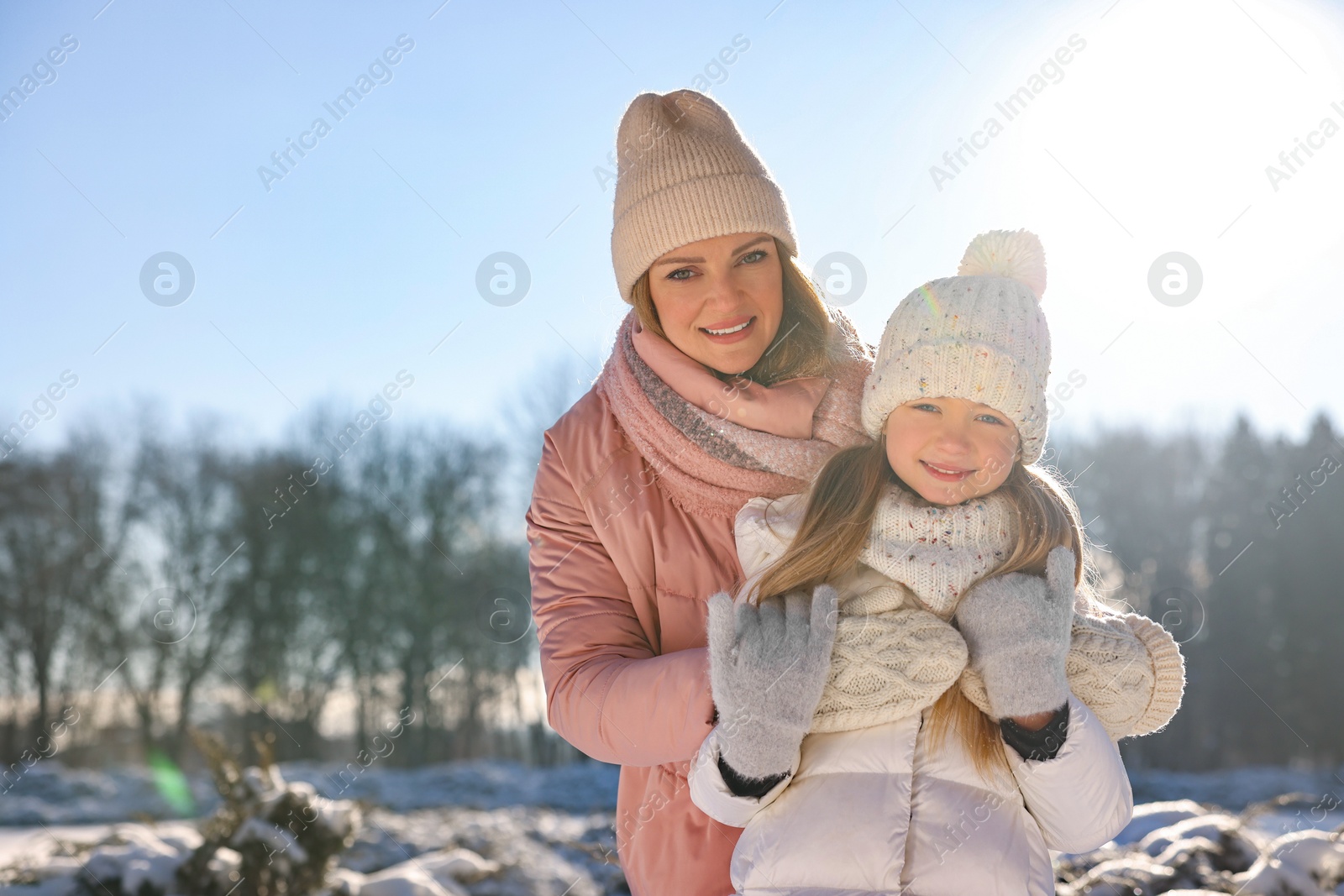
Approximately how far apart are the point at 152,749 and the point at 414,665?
5.23 m

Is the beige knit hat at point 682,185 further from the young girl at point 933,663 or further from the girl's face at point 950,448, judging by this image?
the girl's face at point 950,448

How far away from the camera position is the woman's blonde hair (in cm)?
250

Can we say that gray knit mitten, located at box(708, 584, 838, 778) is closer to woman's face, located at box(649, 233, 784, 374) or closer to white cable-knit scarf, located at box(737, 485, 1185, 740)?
white cable-knit scarf, located at box(737, 485, 1185, 740)

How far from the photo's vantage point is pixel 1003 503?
6.76 feet

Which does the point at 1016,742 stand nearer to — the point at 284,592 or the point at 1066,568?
the point at 1066,568

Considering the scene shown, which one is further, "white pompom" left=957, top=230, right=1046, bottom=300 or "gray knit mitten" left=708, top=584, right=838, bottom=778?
"white pompom" left=957, top=230, right=1046, bottom=300

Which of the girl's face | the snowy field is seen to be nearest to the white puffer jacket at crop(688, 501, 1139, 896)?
the girl's face

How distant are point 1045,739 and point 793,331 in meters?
1.22

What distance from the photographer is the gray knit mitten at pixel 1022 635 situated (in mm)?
1765

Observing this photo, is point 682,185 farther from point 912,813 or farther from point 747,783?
point 912,813

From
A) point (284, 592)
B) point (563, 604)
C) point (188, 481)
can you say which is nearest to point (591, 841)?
point (563, 604)

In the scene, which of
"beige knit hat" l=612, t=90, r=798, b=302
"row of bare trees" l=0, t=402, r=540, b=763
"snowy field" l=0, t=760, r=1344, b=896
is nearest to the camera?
"beige knit hat" l=612, t=90, r=798, b=302

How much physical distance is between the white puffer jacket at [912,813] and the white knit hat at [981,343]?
2.18ft

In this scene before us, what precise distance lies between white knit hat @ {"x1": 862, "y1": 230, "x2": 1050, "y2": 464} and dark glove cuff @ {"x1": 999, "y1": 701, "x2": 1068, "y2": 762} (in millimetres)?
638
